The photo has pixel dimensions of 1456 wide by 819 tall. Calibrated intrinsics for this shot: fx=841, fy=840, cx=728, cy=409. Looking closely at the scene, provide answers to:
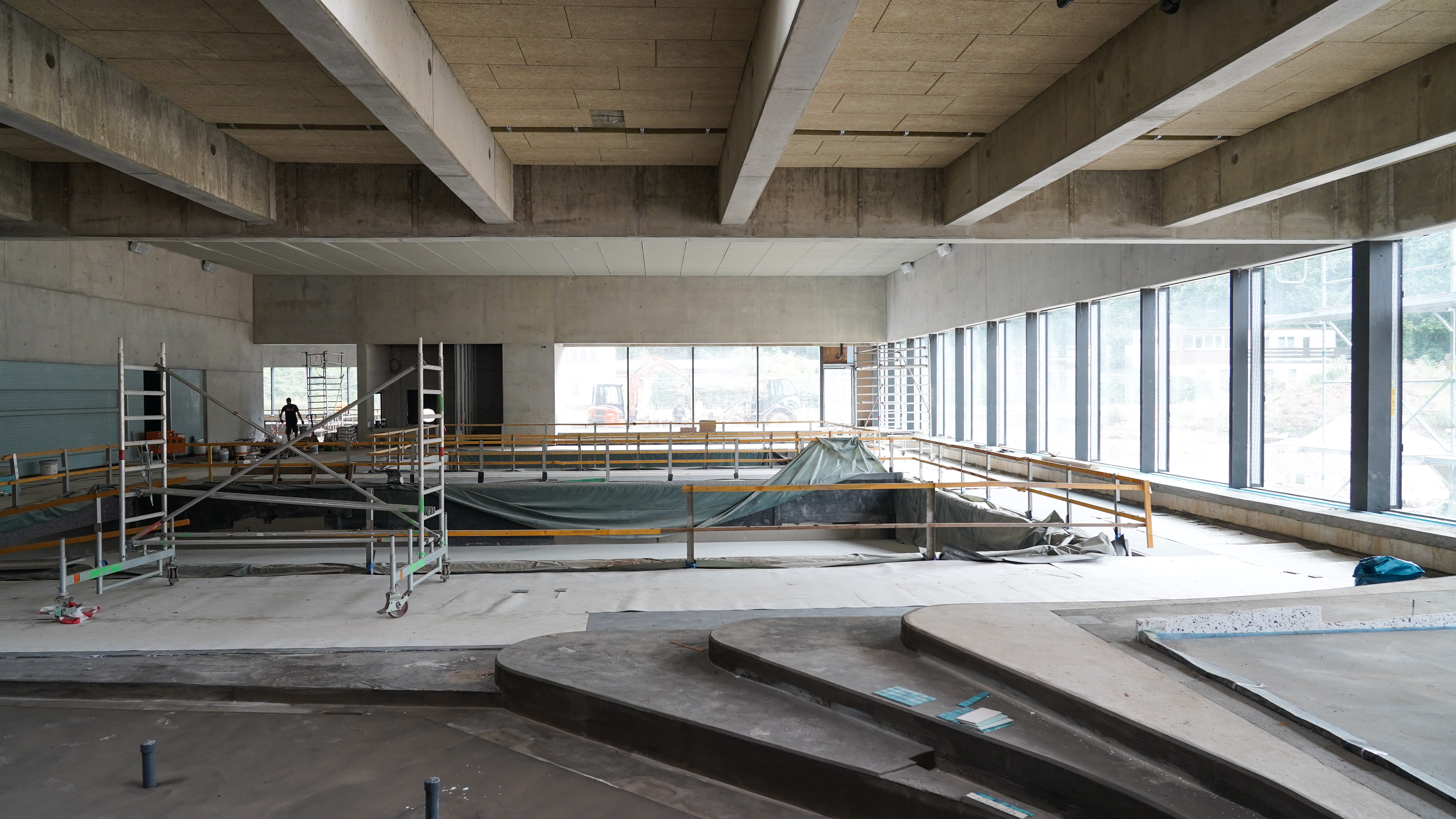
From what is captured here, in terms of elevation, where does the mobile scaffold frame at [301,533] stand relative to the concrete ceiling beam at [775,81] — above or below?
below

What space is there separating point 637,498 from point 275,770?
1022 centimetres

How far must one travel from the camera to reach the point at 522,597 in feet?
25.8

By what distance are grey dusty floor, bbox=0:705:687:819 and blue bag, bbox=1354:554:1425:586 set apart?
6977 millimetres

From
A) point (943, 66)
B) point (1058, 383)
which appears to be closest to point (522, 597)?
point (943, 66)

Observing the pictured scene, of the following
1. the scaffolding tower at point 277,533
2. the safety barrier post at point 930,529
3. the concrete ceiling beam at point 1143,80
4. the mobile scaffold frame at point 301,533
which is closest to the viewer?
the concrete ceiling beam at point 1143,80

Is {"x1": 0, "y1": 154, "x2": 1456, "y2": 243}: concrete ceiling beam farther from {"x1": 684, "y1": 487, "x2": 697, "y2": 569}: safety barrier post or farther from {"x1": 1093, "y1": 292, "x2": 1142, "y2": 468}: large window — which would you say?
{"x1": 1093, "y1": 292, "x2": 1142, "y2": 468}: large window

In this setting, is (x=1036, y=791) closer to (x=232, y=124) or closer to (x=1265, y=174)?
(x=1265, y=174)

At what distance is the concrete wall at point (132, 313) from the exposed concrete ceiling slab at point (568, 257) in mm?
928

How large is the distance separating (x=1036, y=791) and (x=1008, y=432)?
18574 mm

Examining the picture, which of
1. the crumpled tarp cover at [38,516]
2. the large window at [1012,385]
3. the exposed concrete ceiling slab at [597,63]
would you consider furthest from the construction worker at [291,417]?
the large window at [1012,385]

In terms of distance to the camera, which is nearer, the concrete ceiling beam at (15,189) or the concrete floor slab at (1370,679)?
the concrete floor slab at (1370,679)

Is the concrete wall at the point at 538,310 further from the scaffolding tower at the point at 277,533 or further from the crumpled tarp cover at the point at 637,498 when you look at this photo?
the scaffolding tower at the point at 277,533

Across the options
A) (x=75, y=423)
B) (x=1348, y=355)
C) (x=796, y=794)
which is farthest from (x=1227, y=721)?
(x=75, y=423)

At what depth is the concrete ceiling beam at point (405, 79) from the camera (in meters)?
5.51
